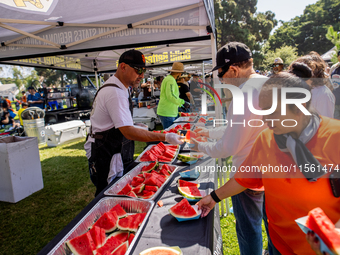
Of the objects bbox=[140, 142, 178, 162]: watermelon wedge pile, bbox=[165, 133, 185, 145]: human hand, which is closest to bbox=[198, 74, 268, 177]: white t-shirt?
bbox=[165, 133, 185, 145]: human hand

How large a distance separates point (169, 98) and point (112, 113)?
3158 millimetres

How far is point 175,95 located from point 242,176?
13.1 ft

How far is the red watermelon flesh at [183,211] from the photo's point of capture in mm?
1618

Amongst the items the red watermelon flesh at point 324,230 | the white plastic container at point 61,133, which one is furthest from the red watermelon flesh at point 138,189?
the white plastic container at point 61,133

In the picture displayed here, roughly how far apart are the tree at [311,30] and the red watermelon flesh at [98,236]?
56097mm

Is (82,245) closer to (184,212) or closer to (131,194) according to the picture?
(131,194)

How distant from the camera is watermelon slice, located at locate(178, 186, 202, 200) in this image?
1.91 metres

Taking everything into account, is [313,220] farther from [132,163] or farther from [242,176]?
[132,163]

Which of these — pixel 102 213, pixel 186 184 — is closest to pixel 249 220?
pixel 186 184

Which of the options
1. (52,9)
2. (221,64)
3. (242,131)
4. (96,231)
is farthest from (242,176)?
(52,9)

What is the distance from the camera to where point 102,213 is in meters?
1.93

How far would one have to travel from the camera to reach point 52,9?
2893mm

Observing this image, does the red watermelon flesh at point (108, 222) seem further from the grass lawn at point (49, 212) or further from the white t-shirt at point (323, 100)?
the white t-shirt at point (323, 100)

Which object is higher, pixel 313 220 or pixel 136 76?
pixel 136 76
